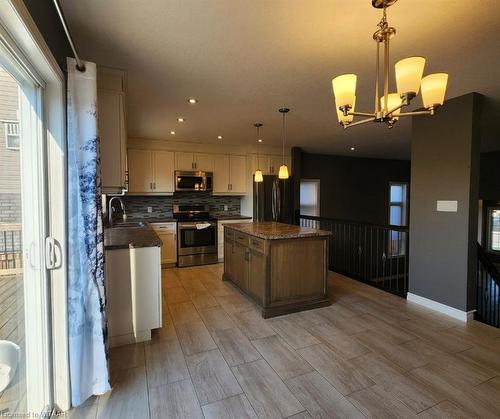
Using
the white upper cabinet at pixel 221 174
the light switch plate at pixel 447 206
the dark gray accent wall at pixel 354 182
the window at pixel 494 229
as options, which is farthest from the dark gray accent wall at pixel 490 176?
the white upper cabinet at pixel 221 174

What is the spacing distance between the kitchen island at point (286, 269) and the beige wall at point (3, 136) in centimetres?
215

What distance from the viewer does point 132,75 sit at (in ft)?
8.36

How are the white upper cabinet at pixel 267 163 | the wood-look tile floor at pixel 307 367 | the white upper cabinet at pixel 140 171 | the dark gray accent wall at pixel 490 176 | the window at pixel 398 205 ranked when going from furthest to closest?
the window at pixel 398 205, the dark gray accent wall at pixel 490 176, the white upper cabinet at pixel 267 163, the white upper cabinet at pixel 140 171, the wood-look tile floor at pixel 307 367

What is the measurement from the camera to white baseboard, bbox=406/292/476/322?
2949 mm

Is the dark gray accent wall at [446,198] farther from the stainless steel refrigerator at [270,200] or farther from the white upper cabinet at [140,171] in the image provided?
the white upper cabinet at [140,171]

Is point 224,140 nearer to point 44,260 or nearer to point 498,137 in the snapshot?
point 44,260

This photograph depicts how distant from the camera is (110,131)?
7.64 feet

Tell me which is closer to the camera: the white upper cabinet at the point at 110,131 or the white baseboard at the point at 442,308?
the white upper cabinet at the point at 110,131

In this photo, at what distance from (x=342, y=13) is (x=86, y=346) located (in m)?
2.68

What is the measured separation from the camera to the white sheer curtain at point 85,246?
1686 mm

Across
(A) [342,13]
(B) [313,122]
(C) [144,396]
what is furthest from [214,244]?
(A) [342,13]

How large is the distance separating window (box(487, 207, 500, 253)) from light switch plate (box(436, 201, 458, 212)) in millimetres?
4741

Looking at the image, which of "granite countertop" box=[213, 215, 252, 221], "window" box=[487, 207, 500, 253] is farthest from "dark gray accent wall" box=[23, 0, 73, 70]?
"window" box=[487, 207, 500, 253]

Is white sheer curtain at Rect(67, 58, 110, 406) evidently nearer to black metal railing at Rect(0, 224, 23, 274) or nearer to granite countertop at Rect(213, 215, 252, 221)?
black metal railing at Rect(0, 224, 23, 274)
